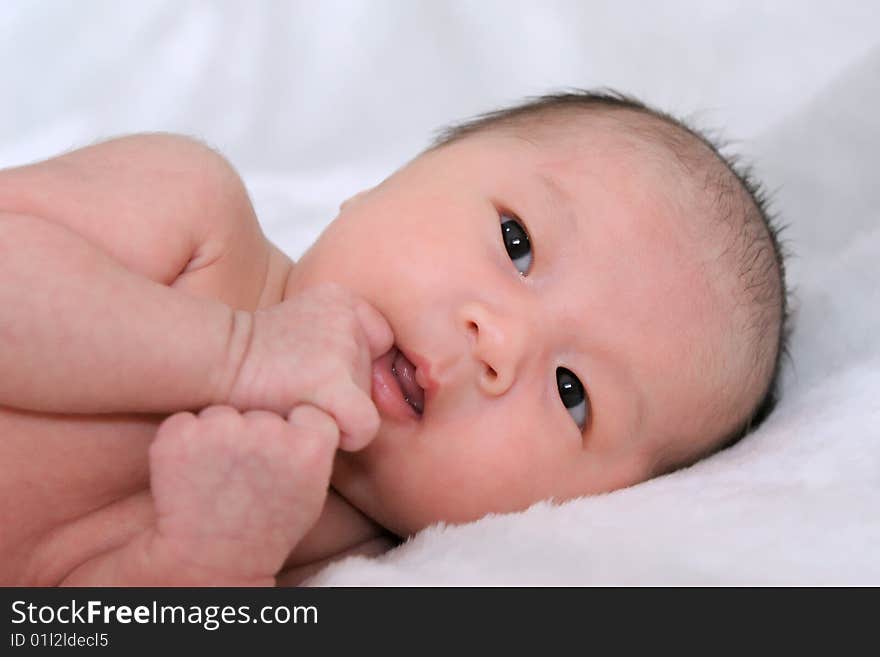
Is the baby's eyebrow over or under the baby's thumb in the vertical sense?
over

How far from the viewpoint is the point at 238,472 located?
105 cm

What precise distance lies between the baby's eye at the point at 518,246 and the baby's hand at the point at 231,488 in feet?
1.34

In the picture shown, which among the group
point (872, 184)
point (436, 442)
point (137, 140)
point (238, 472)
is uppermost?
point (872, 184)

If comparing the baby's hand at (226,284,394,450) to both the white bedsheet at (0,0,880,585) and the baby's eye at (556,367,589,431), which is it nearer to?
the baby's eye at (556,367,589,431)

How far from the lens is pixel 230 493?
105 cm

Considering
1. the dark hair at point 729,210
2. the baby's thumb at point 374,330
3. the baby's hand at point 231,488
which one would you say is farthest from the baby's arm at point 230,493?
the dark hair at point 729,210

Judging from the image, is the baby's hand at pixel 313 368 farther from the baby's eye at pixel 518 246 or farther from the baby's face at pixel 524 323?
the baby's eye at pixel 518 246

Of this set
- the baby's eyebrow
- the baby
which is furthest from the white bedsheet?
the baby's eyebrow

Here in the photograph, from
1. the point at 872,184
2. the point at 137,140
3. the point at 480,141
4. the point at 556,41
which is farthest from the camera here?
the point at 556,41

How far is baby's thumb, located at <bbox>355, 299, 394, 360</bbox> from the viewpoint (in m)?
1.24
